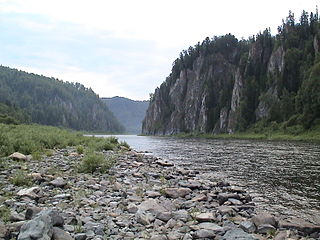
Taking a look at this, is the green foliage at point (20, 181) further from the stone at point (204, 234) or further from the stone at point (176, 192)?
the stone at point (204, 234)

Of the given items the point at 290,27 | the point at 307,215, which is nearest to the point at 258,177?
the point at 307,215

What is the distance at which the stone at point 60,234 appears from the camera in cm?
801

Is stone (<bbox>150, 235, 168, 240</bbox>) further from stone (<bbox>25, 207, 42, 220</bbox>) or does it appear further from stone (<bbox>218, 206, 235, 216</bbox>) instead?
stone (<bbox>218, 206, 235, 216</bbox>)

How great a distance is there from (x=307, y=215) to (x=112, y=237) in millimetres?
8837

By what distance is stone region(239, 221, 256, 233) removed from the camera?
10133mm

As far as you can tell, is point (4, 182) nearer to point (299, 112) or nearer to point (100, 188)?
point (100, 188)

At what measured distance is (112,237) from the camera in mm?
8711

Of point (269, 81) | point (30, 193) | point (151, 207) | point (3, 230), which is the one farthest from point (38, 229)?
point (269, 81)

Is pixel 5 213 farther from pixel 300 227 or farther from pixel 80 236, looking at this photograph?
pixel 300 227

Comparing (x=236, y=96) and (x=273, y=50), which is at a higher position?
(x=273, y=50)

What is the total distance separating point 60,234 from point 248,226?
19.1 feet

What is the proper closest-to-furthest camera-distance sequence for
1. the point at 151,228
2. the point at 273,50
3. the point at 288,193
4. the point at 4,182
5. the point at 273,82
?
the point at 151,228, the point at 4,182, the point at 288,193, the point at 273,82, the point at 273,50

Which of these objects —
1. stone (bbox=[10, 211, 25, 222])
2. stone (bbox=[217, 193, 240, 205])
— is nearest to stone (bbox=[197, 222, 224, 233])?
stone (bbox=[217, 193, 240, 205])

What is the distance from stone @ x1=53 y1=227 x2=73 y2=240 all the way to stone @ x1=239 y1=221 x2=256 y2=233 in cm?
544
